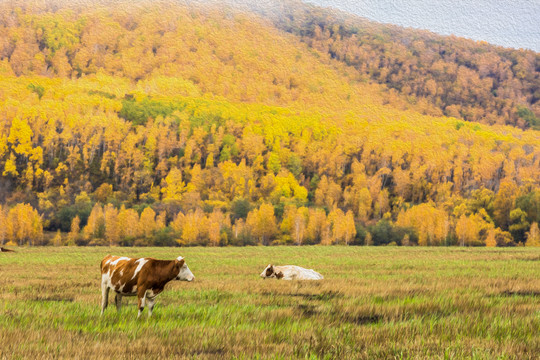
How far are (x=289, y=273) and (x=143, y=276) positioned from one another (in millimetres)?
11601

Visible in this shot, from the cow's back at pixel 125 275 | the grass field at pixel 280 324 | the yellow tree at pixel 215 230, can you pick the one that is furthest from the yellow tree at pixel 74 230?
the cow's back at pixel 125 275

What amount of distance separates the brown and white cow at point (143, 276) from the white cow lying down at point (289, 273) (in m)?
10.5

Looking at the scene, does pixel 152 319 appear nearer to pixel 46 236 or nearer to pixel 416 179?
pixel 46 236

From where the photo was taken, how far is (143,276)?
10.2m

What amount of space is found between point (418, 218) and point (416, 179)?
46.8 m

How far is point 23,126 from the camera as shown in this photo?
14188 centimetres

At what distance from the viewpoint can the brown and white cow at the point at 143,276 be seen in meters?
10.2

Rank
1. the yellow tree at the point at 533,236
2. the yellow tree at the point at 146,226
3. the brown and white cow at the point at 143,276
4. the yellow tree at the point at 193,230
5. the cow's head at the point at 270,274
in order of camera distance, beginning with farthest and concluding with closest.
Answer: the yellow tree at the point at 533,236 < the yellow tree at the point at 146,226 < the yellow tree at the point at 193,230 < the cow's head at the point at 270,274 < the brown and white cow at the point at 143,276

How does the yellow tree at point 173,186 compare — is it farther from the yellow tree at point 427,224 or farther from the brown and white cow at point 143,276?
the brown and white cow at point 143,276

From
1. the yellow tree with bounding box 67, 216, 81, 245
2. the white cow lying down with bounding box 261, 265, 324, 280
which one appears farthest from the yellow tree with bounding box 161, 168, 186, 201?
the white cow lying down with bounding box 261, 265, 324, 280

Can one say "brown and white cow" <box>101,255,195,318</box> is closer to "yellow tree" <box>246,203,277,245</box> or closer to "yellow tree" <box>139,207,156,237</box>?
"yellow tree" <box>139,207,156,237</box>

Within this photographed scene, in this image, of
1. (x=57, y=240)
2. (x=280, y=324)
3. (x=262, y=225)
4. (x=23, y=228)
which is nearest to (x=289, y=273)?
(x=280, y=324)

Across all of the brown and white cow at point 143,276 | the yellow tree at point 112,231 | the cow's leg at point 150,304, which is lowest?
the yellow tree at point 112,231

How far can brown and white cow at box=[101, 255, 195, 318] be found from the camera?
401 inches
